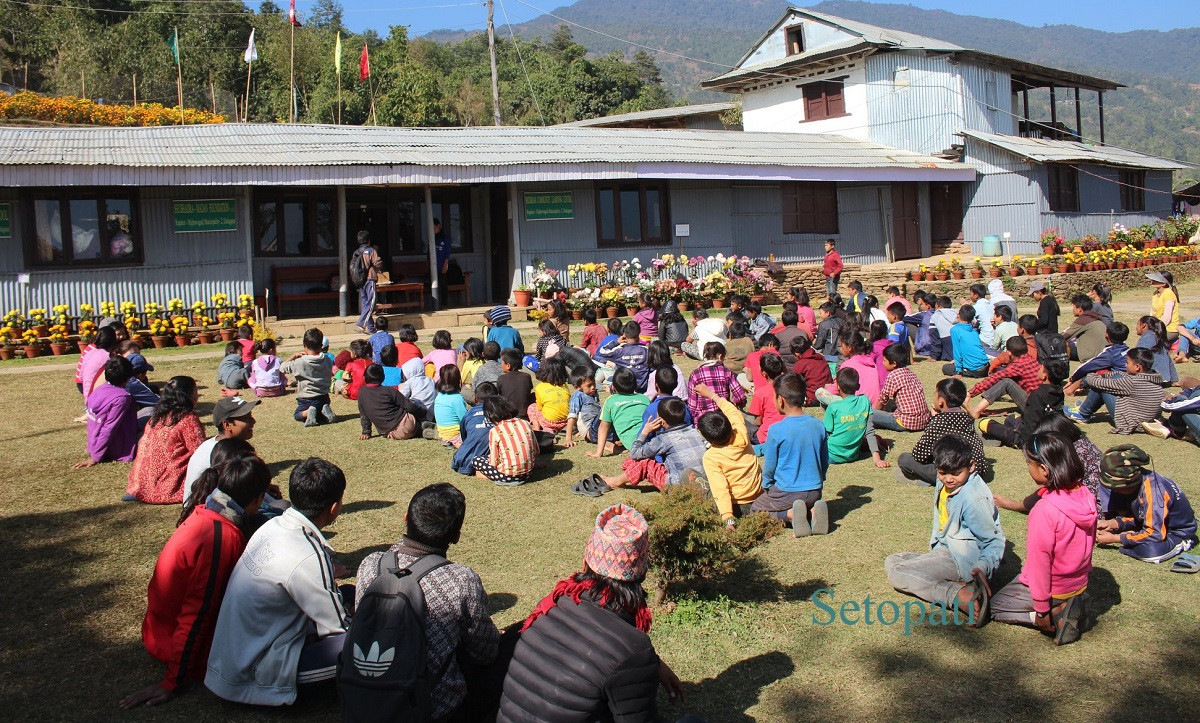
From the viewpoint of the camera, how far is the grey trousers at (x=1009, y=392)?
9586mm

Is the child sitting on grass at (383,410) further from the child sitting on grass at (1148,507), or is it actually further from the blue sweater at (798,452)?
the child sitting on grass at (1148,507)

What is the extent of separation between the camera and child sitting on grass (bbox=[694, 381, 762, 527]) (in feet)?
22.4

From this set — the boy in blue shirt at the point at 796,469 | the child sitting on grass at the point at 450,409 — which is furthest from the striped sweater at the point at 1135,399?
the child sitting on grass at the point at 450,409

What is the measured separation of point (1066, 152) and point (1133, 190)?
505cm

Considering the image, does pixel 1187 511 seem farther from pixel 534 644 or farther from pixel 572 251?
pixel 572 251

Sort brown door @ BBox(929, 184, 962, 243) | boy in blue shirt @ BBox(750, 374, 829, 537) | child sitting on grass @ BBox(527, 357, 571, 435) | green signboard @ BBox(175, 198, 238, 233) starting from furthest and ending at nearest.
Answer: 1. brown door @ BBox(929, 184, 962, 243)
2. green signboard @ BBox(175, 198, 238, 233)
3. child sitting on grass @ BBox(527, 357, 571, 435)
4. boy in blue shirt @ BBox(750, 374, 829, 537)

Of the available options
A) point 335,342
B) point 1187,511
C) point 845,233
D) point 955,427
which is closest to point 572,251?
point 335,342

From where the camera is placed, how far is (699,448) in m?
7.42

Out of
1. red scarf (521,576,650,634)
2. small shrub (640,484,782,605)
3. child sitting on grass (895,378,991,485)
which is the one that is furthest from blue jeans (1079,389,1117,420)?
red scarf (521,576,650,634)

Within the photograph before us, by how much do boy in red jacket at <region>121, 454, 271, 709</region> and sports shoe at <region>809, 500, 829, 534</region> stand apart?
12.7 feet

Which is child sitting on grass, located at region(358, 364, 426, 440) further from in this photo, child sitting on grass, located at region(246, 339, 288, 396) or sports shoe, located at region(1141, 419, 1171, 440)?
sports shoe, located at region(1141, 419, 1171, 440)

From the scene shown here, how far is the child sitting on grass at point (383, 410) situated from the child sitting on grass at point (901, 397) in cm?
484

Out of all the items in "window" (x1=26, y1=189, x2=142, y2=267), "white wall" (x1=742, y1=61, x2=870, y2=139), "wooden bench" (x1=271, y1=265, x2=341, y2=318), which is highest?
"white wall" (x1=742, y1=61, x2=870, y2=139)

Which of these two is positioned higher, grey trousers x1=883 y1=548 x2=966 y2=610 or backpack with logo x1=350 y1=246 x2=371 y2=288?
backpack with logo x1=350 y1=246 x2=371 y2=288
